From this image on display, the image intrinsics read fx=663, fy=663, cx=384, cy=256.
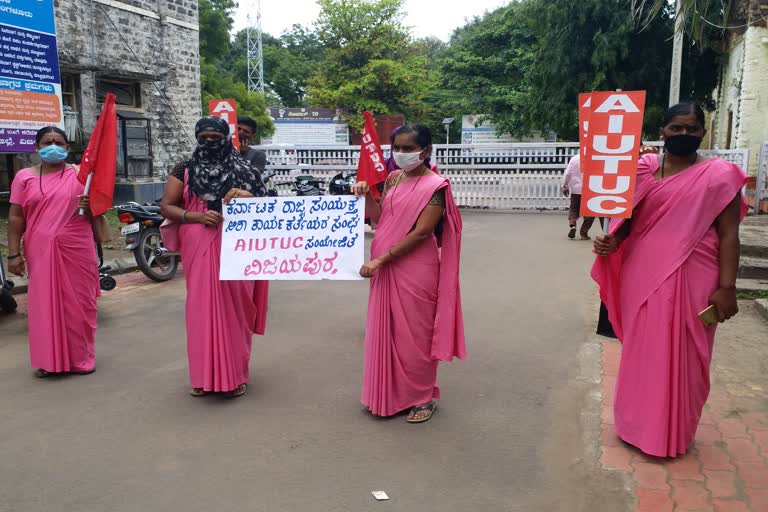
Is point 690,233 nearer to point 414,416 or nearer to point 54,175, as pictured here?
point 414,416

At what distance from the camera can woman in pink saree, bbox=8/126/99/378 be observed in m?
4.47

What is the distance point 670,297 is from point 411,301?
1.31 meters

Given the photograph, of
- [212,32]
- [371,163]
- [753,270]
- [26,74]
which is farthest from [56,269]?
[212,32]

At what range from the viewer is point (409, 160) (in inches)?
142

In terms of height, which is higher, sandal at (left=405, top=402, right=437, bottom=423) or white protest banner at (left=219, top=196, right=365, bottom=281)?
white protest banner at (left=219, top=196, right=365, bottom=281)

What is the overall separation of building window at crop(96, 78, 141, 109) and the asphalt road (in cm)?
979

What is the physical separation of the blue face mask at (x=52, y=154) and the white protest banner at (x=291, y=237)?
55.6 inches


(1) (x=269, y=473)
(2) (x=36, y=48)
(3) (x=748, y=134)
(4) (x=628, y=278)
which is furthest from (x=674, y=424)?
(3) (x=748, y=134)

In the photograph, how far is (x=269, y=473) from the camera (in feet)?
10.4

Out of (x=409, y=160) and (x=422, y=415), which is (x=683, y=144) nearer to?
(x=409, y=160)

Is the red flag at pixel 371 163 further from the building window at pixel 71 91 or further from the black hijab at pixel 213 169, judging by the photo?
the building window at pixel 71 91

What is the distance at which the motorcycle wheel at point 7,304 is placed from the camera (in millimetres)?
6275

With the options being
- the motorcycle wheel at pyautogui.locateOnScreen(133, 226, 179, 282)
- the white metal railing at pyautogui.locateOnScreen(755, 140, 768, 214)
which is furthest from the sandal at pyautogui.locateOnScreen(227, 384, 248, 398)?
the white metal railing at pyautogui.locateOnScreen(755, 140, 768, 214)

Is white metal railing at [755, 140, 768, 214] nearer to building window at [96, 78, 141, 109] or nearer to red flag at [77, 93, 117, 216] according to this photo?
red flag at [77, 93, 117, 216]
